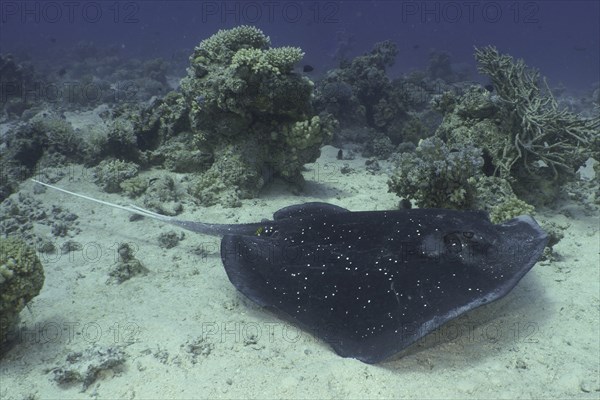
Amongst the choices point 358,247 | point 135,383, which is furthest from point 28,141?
point 358,247

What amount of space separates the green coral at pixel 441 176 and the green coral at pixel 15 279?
5.21 meters

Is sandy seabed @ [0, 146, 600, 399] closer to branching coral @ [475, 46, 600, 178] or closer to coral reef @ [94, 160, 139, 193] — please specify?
branching coral @ [475, 46, 600, 178]

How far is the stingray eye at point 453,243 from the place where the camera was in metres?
3.89

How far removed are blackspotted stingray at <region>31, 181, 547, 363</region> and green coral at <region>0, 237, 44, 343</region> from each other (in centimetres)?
201

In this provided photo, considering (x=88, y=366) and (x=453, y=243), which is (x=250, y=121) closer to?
(x=453, y=243)

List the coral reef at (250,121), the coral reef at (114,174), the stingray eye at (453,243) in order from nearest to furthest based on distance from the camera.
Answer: the stingray eye at (453,243)
the coral reef at (250,121)
the coral reef at (114,174)

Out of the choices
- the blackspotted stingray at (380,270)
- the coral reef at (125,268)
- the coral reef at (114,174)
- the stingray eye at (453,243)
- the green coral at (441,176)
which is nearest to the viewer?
the blackspotted stingray at (380,270)

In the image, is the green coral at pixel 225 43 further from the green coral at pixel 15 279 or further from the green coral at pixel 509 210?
the green coral at pixel 509 210

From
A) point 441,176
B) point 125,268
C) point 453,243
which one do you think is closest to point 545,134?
point 441,176

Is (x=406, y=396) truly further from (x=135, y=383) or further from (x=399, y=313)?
(x=135, y=383)

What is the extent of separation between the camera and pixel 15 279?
3.99 metres

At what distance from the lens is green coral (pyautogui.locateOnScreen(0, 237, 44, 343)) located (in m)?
3.91

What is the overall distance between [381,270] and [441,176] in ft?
9.08

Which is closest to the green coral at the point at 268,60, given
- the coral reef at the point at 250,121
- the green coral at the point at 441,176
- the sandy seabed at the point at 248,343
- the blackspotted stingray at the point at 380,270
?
the coral reef at the point at 250,121
